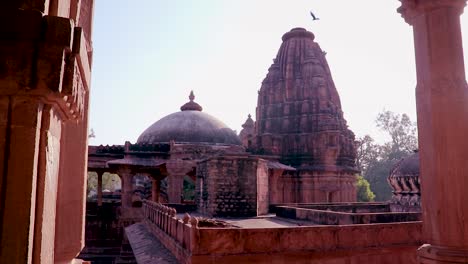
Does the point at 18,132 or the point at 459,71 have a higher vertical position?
the point at 459,71

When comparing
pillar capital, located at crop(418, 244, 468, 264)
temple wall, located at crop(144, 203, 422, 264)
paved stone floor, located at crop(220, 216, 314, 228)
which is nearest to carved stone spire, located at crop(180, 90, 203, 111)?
paved stone floor, located at crop(220, 216, 314, 228)

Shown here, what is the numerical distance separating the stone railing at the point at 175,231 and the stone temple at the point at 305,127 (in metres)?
13.8

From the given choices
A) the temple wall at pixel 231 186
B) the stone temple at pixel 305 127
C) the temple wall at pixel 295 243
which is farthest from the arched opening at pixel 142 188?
the temple wall at pixel 295 243

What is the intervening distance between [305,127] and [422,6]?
26.1 m

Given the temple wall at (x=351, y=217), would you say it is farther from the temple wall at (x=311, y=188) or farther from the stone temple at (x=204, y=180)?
the temple wall at (x=311, y=188)

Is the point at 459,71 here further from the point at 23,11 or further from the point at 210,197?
the point at 210,197

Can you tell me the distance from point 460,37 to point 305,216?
1077cm

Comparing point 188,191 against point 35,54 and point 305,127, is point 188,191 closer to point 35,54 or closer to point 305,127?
point 305,127

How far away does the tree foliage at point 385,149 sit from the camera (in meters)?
51.0

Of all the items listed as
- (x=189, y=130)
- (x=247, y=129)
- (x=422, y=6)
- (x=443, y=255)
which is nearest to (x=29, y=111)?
(x=443, y=255)

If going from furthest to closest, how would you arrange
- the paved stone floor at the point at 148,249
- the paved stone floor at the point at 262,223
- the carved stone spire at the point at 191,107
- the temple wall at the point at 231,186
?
1. the carved stone spire at the point at 191,107
2. the temple wall at the point at 231,186
3. the paved stone floor at the point at 262,223
4. the paved stone floor at the point at 148,249

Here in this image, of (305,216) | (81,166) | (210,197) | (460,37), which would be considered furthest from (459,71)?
(210,197)

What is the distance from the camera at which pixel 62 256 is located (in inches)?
97.3

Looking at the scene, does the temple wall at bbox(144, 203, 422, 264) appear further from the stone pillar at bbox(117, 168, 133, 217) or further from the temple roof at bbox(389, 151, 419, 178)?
the stone pillar at bbox(117, 168, 133, 217)
